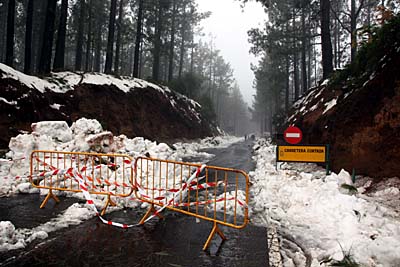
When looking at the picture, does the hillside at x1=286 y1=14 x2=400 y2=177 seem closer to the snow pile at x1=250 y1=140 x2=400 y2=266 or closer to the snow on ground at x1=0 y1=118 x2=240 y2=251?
the snow pile at x1=250 y1=140 x2=400 y2=266

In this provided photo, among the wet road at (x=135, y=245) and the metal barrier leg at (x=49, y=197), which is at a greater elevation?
the metal barrier leg at (x=49, y=197)

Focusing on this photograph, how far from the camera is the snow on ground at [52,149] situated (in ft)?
14.0

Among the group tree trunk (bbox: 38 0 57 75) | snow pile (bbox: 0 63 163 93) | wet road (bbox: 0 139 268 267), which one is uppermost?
tree trunk (bbox: 38 0 57 75)

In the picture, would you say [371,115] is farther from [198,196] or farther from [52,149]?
[52,149]

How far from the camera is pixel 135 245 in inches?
166

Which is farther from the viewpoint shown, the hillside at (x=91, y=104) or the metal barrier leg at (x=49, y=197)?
the hillside at (x=91, y=104)

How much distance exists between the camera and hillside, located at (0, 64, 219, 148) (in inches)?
440

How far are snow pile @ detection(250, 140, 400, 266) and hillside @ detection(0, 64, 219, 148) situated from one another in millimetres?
10205

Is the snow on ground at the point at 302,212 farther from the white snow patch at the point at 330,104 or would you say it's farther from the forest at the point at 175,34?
the forest at the point at 175,34

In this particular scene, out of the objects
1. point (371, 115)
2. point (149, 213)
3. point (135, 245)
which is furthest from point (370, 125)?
point (135, 245)

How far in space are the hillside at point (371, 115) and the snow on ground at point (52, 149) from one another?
4.04 metres

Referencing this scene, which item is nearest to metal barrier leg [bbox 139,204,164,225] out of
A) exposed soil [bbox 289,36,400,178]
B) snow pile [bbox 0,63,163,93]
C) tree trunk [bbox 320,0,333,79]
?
exposed soil [bbox 289,36,400,178]

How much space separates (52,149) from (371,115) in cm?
977

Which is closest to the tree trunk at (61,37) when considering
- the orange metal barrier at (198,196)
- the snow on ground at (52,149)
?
the snow on ground at (52,149)
